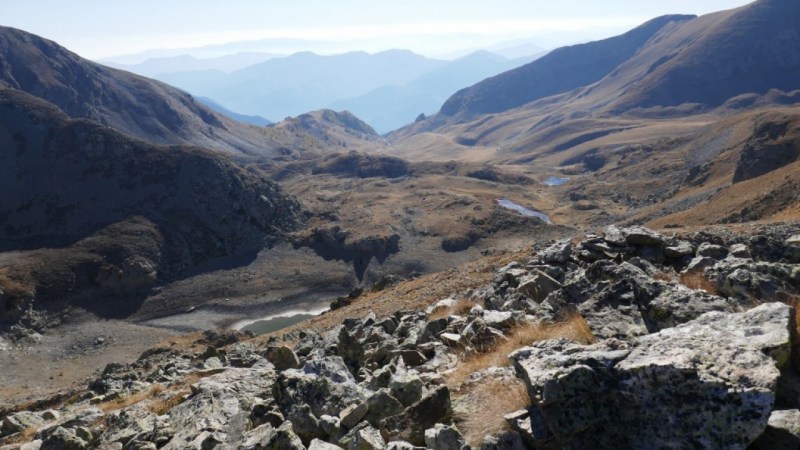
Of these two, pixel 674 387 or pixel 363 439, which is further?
pixel 363 439

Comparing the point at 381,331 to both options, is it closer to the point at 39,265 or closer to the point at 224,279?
the point at 224,279

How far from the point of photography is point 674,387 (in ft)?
19.8

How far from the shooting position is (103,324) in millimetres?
66250

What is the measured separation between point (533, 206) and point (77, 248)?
90063 mm

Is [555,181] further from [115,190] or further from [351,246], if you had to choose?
[115,190]

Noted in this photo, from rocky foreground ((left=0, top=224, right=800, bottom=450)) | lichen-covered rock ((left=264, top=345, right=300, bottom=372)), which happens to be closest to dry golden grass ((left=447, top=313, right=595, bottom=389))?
rocky foreground ((left=0, top=224, right=800, bottom=450))

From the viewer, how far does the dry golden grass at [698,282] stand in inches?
451

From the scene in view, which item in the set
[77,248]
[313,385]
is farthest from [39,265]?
[313,385]

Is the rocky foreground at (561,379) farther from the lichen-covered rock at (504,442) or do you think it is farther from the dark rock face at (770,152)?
the dark rock face at (770,152)

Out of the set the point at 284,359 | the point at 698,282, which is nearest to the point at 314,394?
the point at 284,359

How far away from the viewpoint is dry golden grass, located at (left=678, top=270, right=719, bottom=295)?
37.6ft

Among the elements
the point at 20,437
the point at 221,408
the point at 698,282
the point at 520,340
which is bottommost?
the point at 20,437

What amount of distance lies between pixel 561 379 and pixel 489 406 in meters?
1.99

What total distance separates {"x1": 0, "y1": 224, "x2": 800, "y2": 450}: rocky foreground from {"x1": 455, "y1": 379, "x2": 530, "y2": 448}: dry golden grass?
0.03m
